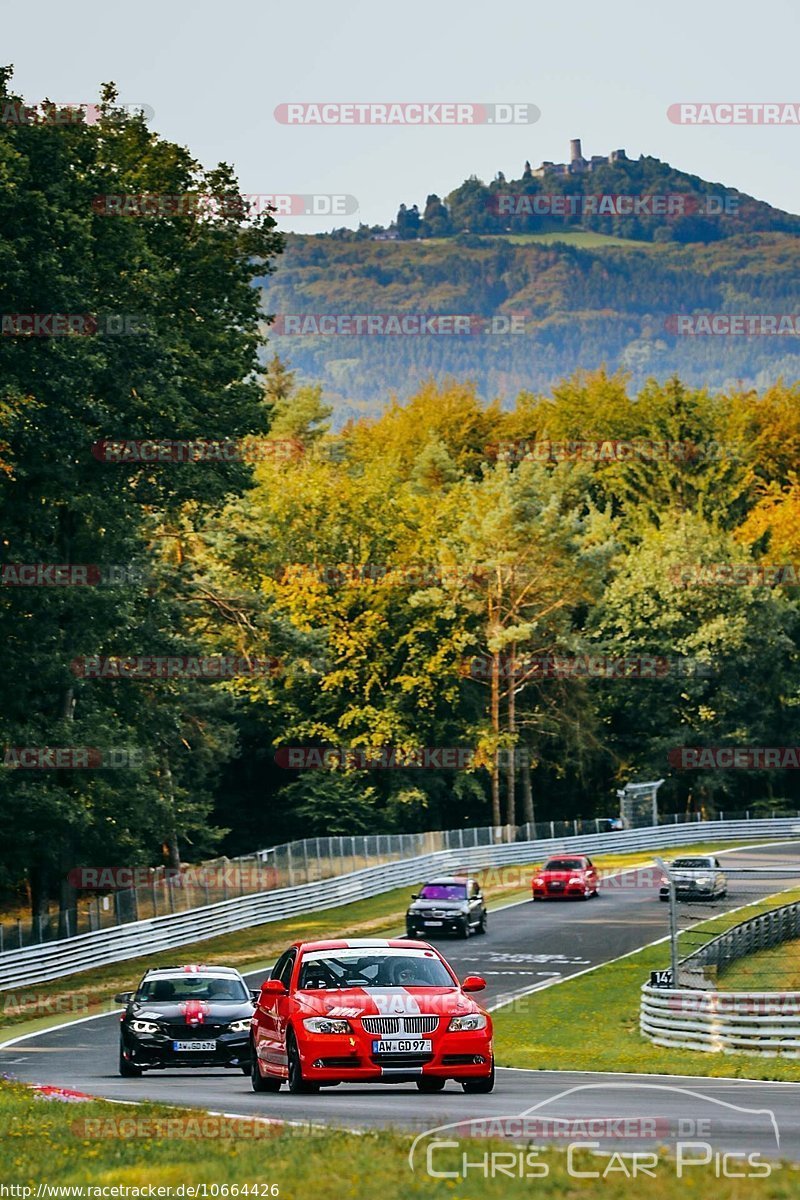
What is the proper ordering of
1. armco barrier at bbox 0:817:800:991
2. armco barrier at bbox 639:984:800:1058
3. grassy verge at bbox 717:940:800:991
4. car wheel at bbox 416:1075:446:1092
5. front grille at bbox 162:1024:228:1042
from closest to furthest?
car wheel at bbox 416:1075:446:1092
front grille at bbox 162:1024:228:1042
armco barrier at bbox 639:984:800:1058
grassy verge at bbox 717:940:800:991
armco barrier at bbox 0:817:800:991

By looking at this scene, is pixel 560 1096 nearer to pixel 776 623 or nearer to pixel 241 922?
pixel 241 922

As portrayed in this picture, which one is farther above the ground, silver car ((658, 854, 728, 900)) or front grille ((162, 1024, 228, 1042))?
front grille ((162, 1024, 228, 1042))

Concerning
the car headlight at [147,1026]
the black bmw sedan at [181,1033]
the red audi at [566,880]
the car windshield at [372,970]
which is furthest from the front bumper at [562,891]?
the car windshield at [372,970]

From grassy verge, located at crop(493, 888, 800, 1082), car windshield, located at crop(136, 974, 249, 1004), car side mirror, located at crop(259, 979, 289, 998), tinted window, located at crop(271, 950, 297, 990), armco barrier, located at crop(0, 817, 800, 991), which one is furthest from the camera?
armco barrier, located at crop(0, 817, 800, 991)

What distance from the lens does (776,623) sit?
97625 millimetres

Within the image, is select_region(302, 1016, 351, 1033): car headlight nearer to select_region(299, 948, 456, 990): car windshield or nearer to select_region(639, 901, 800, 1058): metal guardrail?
select_region(299, 948, 456, 990): car windshield

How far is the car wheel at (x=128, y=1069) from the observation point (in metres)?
22.7

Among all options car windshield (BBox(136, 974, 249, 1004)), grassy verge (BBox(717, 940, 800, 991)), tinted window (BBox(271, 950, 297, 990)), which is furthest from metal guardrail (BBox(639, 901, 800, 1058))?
tinted window (BBox(271, 950, 297, 990))

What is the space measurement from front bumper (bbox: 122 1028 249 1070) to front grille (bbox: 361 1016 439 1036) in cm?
639

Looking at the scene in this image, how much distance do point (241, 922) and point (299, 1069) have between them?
115 ft

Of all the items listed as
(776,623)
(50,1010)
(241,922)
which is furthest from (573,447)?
(50,1010)

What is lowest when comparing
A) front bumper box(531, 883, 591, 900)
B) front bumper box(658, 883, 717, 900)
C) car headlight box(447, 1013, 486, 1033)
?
front bumper box(531, 883, 591, 900)

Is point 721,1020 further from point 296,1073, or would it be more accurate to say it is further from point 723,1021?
point 296,1073

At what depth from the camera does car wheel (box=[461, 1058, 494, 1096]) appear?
16808 mm
